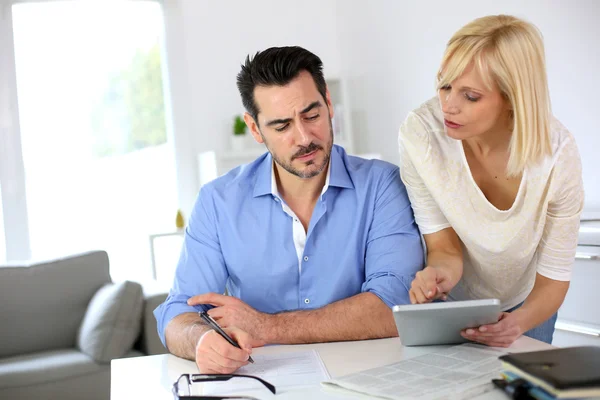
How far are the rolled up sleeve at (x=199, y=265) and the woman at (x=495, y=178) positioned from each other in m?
0.55

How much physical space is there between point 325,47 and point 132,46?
141cm

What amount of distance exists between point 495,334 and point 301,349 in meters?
0.44

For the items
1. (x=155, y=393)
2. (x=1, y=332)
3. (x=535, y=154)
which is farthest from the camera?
(x=1, y=332)

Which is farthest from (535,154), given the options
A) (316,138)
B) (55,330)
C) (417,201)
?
(55,330)

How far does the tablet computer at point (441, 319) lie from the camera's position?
132 cm

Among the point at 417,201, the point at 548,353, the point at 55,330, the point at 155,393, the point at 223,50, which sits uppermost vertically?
the point at 223,50

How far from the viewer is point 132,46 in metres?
5.03

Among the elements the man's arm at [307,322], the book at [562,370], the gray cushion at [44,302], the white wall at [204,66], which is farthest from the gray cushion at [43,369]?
the book at [562,370]

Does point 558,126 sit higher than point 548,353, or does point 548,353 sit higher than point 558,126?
point 558,126

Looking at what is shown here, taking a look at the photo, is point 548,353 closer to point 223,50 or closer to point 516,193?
point 516,193

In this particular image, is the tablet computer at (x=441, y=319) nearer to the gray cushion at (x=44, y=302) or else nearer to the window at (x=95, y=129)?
the gray cushion at (x=44, y=302)

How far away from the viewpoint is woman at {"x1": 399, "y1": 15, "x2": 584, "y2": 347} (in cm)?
164

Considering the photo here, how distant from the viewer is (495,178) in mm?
1805

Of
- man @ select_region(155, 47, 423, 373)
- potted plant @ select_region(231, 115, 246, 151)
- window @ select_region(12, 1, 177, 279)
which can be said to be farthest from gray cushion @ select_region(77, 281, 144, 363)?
man @ select_region(155, 47, 423, 373)
